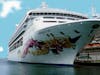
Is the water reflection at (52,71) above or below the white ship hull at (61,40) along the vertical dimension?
below

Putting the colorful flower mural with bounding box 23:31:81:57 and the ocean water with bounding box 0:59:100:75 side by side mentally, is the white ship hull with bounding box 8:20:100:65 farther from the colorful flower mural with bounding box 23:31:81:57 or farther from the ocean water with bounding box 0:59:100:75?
the ocean water with bounding box 0:59:100:75

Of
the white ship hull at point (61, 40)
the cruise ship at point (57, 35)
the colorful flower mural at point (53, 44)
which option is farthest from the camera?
the colorful flower mural at point (53, 44)

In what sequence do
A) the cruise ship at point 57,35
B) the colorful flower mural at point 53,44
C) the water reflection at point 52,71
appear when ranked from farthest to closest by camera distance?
the colorful flower mural at point 53,44 → the cruise ship at point 57,35 → the water reflection at point 52,71

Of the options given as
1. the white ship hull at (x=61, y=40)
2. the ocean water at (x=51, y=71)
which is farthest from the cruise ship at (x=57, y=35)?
the ocean water at (x=51, y=71)

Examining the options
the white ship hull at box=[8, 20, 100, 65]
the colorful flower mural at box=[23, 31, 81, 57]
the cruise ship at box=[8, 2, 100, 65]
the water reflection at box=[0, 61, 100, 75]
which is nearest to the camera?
the water reflection at box=[0, 61, 100, 75]

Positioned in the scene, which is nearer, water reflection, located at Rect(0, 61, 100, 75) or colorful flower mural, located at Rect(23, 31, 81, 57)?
water reflection, located at Rect(0, 61, 100, 75)

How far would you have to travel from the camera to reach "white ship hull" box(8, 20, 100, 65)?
4206cm

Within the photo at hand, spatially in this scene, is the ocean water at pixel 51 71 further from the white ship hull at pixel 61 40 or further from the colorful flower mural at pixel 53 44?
the colorful flower mural at pixel 53 44

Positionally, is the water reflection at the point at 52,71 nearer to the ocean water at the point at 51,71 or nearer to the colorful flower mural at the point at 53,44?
the ocean water at the point at 51,71

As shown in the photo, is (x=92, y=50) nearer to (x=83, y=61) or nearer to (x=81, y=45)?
(x=83, y=61)

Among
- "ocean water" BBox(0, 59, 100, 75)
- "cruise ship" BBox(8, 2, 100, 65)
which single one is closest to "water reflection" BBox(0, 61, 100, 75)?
"ocean water" BBox(0, 59, 100, 75)

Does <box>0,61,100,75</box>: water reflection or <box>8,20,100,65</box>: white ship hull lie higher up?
<box>8,20,100,65</box>: white ship hull

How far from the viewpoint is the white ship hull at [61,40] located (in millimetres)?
42062

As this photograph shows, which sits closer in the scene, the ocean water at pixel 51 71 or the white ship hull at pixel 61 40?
the ocean water at pixel 51 71
